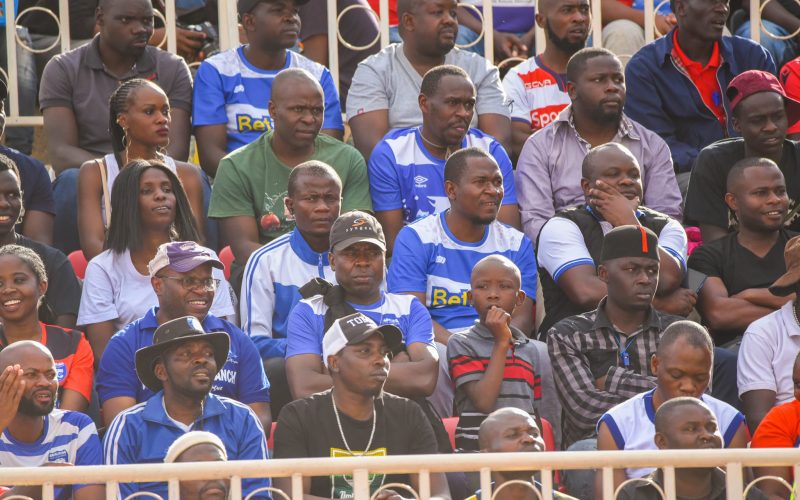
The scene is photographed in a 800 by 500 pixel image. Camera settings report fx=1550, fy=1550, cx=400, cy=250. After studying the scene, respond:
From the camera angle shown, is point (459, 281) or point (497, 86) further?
point (497, 86)

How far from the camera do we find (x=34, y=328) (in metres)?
7.05

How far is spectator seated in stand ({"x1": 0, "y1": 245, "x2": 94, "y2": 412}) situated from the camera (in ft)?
22.6

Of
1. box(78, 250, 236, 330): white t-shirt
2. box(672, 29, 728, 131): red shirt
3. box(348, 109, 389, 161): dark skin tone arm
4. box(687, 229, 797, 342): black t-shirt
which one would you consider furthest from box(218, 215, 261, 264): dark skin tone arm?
box(672, 29, 728, 131): red shirt

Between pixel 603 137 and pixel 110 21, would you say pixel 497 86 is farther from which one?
pixel 110 21

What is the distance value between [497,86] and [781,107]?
165 centimetres

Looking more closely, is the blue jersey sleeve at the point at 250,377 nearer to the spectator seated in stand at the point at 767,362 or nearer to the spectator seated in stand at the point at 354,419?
the spectator seated in stand at the point at 354,419

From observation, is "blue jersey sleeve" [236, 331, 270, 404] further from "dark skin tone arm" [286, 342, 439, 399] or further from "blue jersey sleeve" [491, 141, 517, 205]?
"blue jersey sleeve" [491, 141, 517, 205]

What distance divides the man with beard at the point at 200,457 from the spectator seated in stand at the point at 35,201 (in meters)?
2.71

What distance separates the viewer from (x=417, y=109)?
29.7 feet

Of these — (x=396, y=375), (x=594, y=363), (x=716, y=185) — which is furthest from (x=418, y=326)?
(x=716, y=185)

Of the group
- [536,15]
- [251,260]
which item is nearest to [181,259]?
[251,260]

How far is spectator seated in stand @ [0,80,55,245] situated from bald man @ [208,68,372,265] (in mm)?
864

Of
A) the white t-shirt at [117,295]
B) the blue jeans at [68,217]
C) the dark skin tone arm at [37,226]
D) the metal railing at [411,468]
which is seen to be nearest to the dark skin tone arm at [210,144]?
the blue jeans at [68,217]

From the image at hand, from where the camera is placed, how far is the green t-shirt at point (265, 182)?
8242 mm
